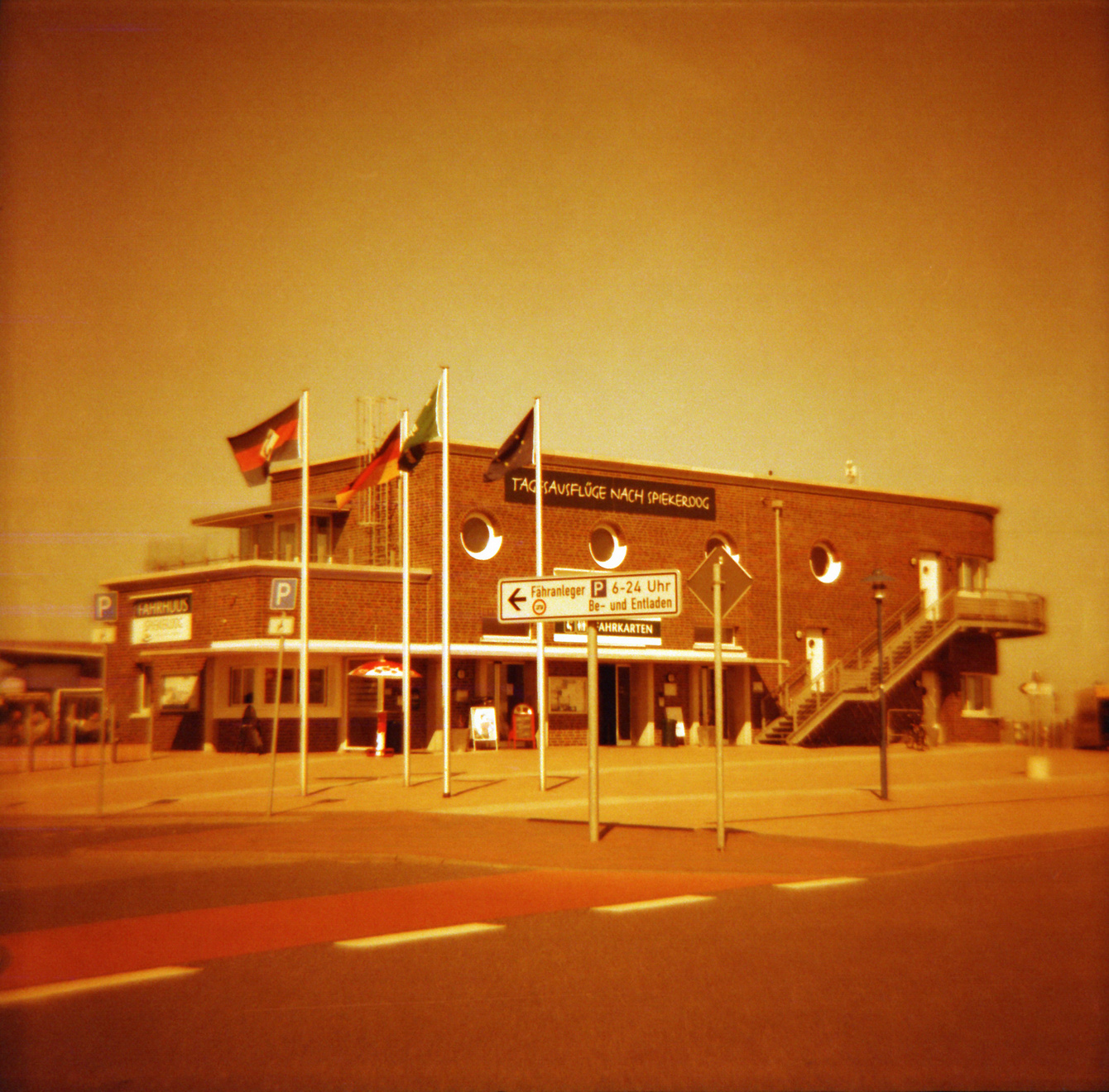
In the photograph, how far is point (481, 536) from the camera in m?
32.0

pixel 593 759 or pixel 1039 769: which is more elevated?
pixel 593 759

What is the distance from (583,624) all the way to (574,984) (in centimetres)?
2008

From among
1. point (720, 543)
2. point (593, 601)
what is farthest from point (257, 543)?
point (593, 601)

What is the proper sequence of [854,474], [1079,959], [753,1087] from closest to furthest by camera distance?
[753,1087] < [1079,959] < [854,474]

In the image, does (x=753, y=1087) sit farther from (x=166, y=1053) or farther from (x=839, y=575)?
(x=839, y=575)

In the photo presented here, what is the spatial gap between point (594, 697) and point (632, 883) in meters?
2.87

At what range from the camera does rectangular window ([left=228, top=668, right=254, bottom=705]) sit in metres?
30.2

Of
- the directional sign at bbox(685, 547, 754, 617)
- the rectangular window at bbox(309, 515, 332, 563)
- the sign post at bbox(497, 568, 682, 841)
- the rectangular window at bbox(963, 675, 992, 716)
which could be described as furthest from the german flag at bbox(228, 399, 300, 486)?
the rectangular window at bbox(963, 675, 992, 716)

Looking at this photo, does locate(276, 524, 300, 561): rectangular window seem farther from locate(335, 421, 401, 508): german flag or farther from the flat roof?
locate(335, 421, 401, 508): german flag

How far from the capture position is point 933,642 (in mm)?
36312

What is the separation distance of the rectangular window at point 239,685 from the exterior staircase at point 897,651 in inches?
565

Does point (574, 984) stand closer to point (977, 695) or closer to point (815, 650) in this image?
point (815, 650)

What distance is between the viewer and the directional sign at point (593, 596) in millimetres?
13070

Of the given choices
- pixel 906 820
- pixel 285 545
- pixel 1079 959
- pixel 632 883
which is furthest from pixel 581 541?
pixel 1079 959
